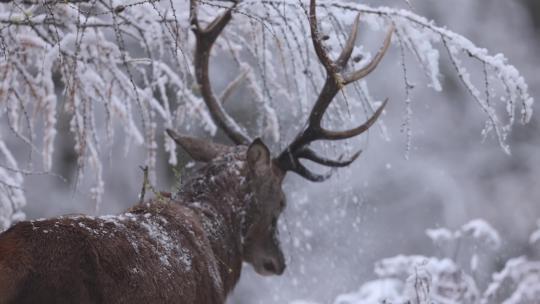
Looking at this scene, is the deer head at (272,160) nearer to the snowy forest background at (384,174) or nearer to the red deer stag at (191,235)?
the red deer stag at (191,235)

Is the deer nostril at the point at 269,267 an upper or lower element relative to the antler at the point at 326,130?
lower

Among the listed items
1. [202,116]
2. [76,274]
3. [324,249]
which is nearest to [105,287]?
[76,274]

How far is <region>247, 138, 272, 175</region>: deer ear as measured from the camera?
3.89 metres

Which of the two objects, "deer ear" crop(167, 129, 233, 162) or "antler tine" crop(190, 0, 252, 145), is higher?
"antler tine" crop(190, 0, 252, 145)

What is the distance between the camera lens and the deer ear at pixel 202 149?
4.28 meters

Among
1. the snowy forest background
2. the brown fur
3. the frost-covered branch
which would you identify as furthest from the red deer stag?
the snowy forest background

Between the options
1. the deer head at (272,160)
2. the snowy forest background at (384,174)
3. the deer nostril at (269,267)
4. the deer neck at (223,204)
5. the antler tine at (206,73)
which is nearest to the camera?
the deer neck at (223,204)

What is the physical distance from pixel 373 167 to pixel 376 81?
1540 mm

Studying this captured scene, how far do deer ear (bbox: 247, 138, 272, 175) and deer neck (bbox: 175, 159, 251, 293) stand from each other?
2.5 inches

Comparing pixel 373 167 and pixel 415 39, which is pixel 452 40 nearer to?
pixel 415 39

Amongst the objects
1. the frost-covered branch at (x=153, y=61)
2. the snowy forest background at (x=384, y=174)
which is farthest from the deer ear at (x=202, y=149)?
the snowy forest background at (x=384, y=174)

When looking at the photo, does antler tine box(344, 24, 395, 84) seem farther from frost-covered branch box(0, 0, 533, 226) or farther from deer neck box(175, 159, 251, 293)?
deer neck box(175, 159, 251, 293)

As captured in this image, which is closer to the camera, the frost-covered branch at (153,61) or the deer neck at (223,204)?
the deer neck at (223,204)

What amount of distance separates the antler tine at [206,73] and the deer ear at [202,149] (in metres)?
0.29
